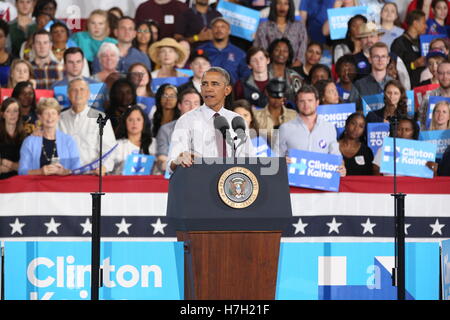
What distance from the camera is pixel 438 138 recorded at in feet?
30.5

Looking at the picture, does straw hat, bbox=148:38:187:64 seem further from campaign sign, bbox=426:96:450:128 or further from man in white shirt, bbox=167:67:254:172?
man in white shirt, bbox=167:67:254:172

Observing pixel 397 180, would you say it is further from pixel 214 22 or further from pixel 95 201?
pixel 214 22

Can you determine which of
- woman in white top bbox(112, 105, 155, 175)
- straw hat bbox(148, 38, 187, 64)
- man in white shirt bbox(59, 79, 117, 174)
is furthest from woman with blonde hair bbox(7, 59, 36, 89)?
straw hat bbox(148, 38, 187, 64)

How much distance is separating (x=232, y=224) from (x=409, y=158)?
11.0 ft

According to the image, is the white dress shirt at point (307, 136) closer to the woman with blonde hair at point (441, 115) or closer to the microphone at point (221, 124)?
the woman with blonde hair at point (441, 115)

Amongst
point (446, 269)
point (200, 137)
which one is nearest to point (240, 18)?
point (446, 269)

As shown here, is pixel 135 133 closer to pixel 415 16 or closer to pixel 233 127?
pixel 233 127

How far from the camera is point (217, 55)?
35.2ft

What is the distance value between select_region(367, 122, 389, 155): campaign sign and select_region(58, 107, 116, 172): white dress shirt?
2707mm

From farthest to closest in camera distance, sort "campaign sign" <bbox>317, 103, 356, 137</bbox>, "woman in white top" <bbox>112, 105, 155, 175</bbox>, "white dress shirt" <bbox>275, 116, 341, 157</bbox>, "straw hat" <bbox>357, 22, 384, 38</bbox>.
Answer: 1. "straw hat" <bbox>357, 22, 384, 38</bbox>
2. "campaign sign" <bbox>317, 103, 356, 137</bbox>
3. "woman in white top" <bbox>112, 105, 155, 175</bbox>
4. "white dress shirt" <bbox>275, 116, 341, 157</bbox>

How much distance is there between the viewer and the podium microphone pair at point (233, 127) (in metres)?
5.38

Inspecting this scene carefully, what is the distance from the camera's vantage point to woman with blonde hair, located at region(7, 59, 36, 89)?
9828 millimetres
